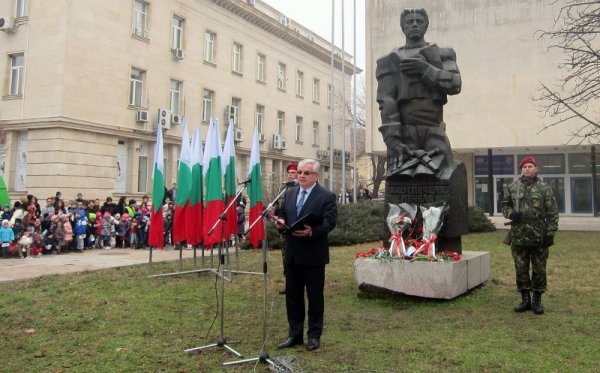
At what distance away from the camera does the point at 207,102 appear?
31.1 m

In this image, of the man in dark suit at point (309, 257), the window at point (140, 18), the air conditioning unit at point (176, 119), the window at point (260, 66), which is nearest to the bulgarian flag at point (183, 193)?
the man in dark suit at point (309, 257)

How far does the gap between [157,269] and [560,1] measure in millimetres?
24207

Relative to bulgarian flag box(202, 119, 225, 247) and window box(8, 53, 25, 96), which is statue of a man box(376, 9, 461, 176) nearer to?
bulgarian flag box(202, 119, 225, 247)

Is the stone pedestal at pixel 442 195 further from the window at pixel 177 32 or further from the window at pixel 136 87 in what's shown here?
the window at pixel 177 32

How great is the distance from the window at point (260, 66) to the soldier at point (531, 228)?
2986cm

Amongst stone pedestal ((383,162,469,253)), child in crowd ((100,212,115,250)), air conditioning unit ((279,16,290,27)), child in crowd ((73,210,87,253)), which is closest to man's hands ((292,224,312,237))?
stone pedestal ((383,162,469,253))

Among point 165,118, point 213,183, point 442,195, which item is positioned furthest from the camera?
point 165,118

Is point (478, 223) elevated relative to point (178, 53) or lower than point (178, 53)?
lower

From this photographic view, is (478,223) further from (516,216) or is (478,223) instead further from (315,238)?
(315,238)

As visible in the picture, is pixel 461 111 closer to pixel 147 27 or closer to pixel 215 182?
pixel 147 27

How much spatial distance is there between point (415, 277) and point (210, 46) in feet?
87.1

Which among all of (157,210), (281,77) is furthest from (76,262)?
(281,77)

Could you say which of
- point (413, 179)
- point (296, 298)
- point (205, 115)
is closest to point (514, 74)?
point (205, 115)

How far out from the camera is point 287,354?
5.12 m
